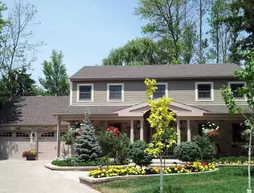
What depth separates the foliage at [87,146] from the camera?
627 inches

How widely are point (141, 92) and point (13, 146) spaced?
9.64 metres

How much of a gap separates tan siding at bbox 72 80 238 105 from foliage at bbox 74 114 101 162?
15.7 feet

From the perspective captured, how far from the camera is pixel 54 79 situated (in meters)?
40.7

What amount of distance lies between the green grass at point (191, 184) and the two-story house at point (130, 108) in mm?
6606

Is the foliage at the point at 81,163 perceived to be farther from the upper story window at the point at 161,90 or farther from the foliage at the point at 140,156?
the upper story window at the point at 161,90

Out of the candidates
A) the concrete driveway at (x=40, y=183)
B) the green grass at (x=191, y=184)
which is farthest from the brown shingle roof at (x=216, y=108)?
the concrete driveway at (x=40, y=183)

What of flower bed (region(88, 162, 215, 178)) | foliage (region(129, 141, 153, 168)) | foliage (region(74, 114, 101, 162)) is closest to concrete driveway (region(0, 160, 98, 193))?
flower bed (region(88, 162, 215, 178))

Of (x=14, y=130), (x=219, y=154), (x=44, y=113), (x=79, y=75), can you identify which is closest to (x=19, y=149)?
(x=14, y=130)

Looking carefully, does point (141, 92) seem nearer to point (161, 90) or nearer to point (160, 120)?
point (161, 90)

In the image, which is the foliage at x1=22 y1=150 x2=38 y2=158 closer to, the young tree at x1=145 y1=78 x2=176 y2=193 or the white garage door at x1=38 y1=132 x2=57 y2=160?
the white garage door at x1=38 y1=132 x2=57 y2=160

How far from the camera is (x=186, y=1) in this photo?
113ft

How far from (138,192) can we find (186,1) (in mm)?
29677

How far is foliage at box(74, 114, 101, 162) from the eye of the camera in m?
15.9

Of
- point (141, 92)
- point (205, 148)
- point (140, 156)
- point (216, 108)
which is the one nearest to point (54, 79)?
point (141, 92)
